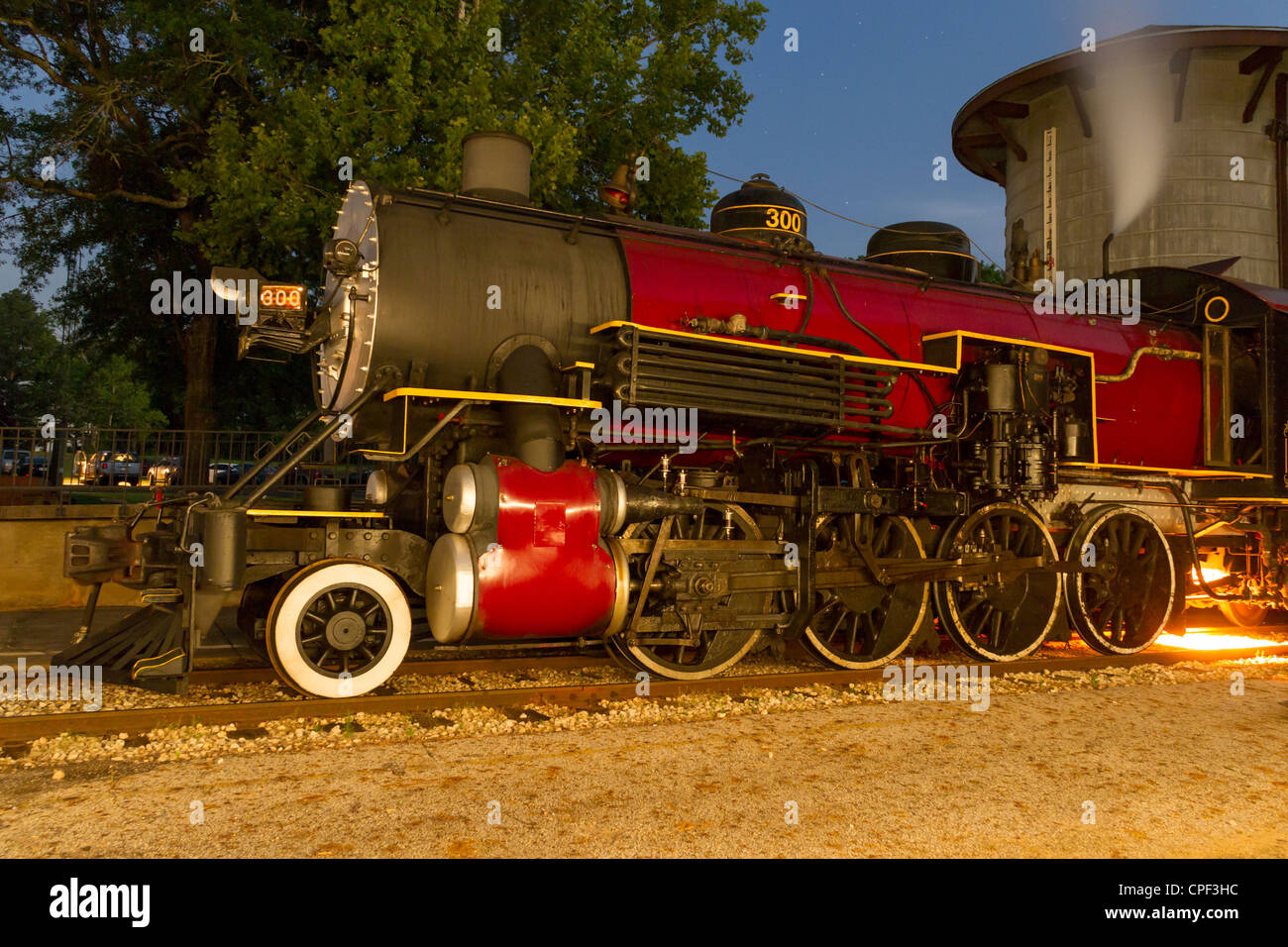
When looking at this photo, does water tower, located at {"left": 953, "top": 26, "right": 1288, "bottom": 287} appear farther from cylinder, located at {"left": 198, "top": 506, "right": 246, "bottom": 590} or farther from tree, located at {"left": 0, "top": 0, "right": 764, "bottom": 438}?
cylinder, located at {"left": 198, "top": 506, "right": 246, "bottom": 590}

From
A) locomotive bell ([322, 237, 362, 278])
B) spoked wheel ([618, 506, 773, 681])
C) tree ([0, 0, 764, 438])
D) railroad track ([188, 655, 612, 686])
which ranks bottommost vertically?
railroad track ([188, 655, 612, 686])

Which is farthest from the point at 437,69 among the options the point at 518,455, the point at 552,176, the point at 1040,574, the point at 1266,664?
the point at 1266,664

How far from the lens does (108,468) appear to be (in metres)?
13.1

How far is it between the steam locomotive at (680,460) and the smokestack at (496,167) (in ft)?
0.08

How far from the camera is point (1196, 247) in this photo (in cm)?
2292

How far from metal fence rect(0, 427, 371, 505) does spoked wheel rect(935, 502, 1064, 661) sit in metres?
7.30
